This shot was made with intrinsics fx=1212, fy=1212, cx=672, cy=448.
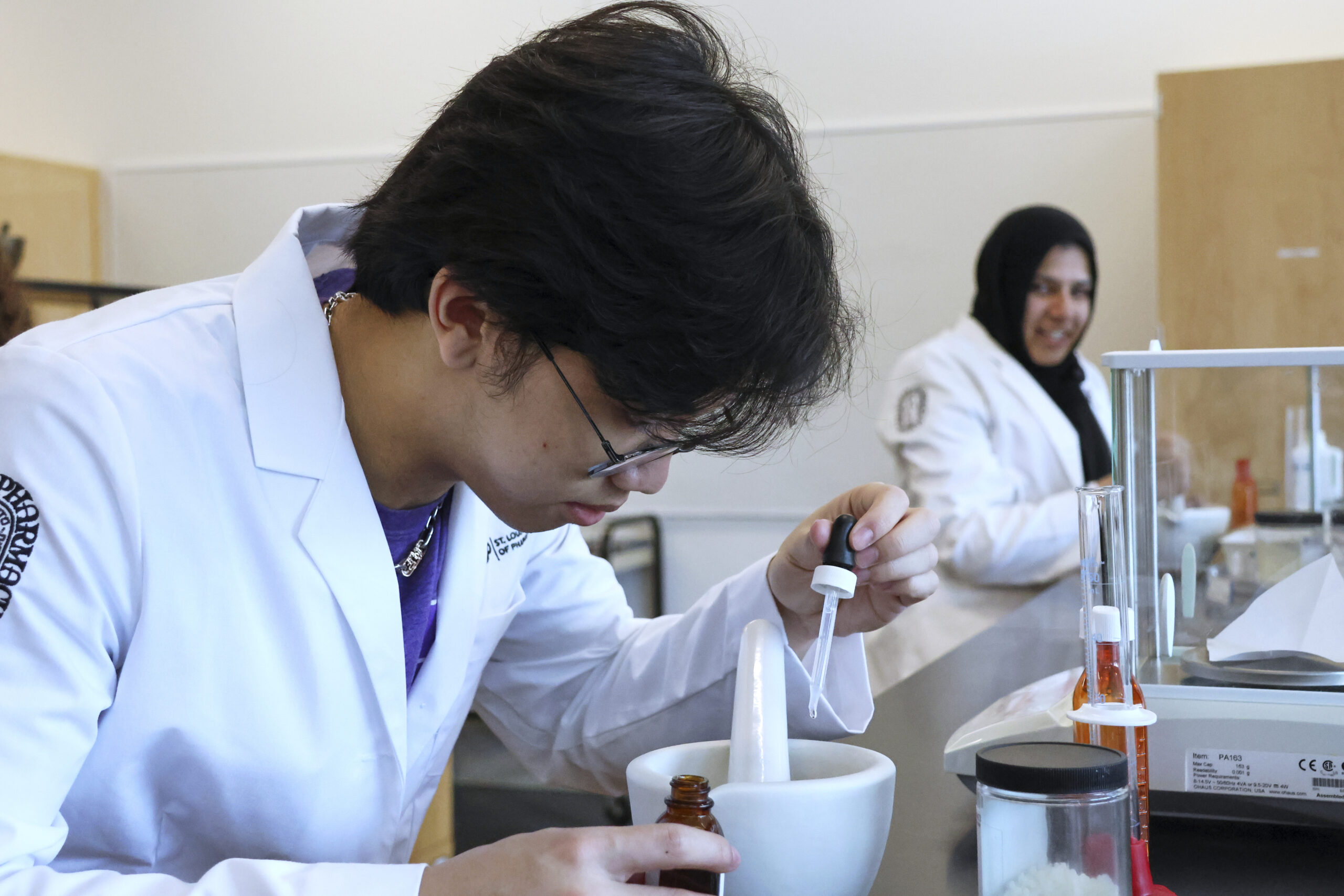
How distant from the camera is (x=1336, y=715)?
0.76 meters

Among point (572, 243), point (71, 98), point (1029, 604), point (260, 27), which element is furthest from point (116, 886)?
point (71, 98)

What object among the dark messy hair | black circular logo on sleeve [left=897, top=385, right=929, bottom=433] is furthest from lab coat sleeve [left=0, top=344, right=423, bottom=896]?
black circular logo on sleeve [left=897, top=385, right=929, bottom=433]

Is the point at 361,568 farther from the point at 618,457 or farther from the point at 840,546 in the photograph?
the point at 840,546

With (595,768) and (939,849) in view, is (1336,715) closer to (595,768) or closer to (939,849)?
(939,849)

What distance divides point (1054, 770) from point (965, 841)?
0.24m

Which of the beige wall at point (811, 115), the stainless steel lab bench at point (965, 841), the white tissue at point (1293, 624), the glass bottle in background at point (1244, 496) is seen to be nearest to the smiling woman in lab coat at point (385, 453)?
the stainless steel lab bench at point (965, 841)

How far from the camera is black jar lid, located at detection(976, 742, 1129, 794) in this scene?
59 cm

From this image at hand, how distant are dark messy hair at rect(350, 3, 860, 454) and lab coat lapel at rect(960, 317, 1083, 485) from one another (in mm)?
1935

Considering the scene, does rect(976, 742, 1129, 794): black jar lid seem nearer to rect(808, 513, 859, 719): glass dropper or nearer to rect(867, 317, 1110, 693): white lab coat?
rect(808, 513, 859, 719): glass dropper

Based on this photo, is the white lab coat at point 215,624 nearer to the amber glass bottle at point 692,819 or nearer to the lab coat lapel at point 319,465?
the lab coat lapel at point 319,465

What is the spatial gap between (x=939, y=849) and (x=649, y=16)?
593 millimetres

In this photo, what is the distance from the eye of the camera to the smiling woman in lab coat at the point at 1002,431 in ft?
7.75

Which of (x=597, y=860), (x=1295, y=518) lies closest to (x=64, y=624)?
(x=597, y=860)

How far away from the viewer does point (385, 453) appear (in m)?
0.93
